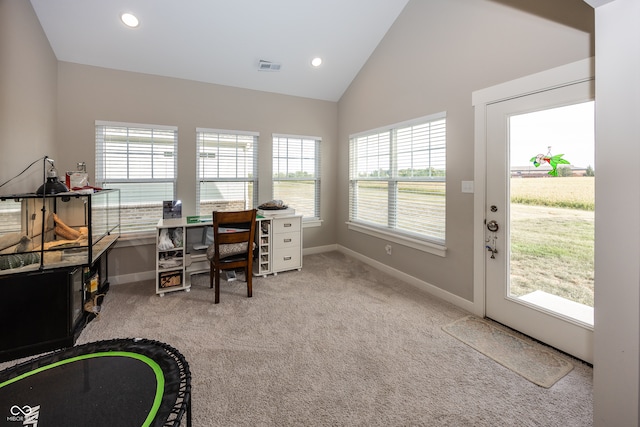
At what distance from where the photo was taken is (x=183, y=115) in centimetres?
382

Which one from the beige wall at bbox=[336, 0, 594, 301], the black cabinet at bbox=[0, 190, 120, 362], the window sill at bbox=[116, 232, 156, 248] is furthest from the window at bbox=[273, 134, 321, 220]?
the black cabinet at bbox=[0, 190, 120, 362]

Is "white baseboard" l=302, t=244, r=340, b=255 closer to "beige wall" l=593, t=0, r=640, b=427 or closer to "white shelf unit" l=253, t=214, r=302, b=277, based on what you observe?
"white shelf unit" l=253, t=214, r=302, b=277

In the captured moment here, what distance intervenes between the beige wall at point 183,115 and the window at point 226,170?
0.09 m

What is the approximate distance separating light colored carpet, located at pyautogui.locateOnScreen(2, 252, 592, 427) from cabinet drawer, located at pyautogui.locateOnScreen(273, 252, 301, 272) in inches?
20.7

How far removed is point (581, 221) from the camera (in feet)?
6.89

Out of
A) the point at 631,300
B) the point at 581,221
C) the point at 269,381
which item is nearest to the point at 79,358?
the point at 269,381

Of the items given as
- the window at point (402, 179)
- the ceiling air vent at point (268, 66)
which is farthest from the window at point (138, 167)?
the window at point (402, 179)

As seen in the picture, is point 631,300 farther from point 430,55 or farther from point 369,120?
point 369,120

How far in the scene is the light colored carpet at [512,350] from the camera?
6.44 feet

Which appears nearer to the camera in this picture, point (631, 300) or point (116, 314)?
point (631, 300)

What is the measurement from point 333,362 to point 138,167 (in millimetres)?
3202

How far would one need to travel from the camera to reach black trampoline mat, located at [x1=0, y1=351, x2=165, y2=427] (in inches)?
40.2

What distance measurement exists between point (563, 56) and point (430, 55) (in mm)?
1318

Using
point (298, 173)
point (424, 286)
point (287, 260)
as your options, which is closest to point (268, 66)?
point (298, 173)
